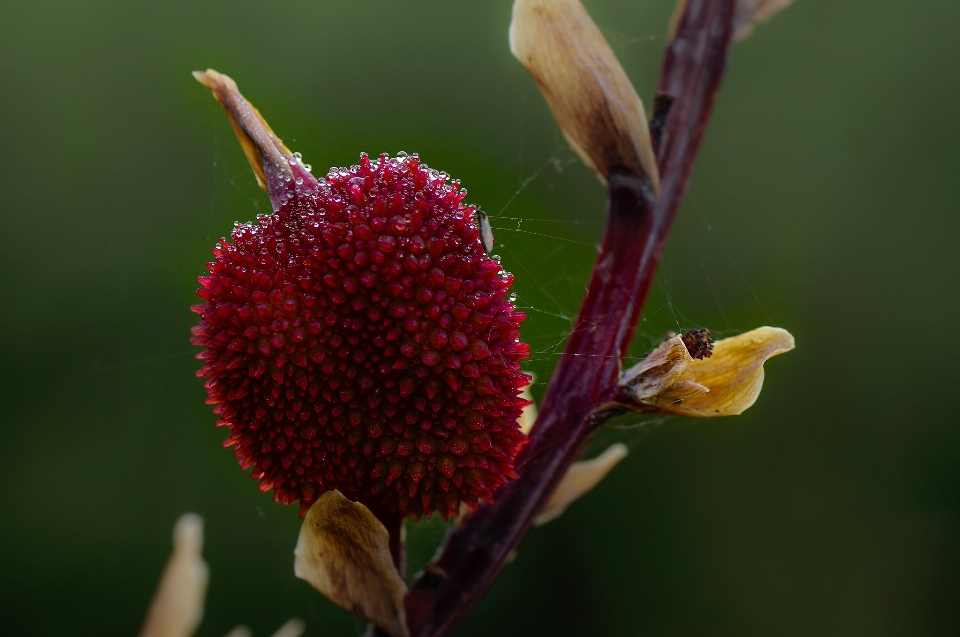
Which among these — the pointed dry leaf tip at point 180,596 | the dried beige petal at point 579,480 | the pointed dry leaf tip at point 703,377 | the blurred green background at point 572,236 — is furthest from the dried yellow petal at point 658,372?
the blurred green background at point 572,236

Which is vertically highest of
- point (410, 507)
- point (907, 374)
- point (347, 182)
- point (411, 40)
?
point (411, 40)

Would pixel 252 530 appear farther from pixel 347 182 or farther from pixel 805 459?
pixel 347 182

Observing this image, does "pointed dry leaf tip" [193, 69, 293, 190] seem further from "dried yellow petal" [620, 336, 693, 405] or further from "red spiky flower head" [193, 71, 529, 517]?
"dried yellow petal" [620, 336, 693, 405]

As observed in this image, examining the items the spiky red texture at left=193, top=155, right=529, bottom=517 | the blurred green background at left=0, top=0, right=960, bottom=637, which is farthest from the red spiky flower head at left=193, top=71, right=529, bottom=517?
the blurred green background at left=0, top=0, right=960, bottom=637

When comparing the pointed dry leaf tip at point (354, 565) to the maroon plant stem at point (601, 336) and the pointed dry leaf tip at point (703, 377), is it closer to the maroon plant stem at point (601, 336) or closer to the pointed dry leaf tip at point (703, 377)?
the maroon plant stem at point (601, 336)

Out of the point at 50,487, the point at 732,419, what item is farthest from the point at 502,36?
the point at 50,487

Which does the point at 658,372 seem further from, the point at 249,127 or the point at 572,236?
the point at 572,236
